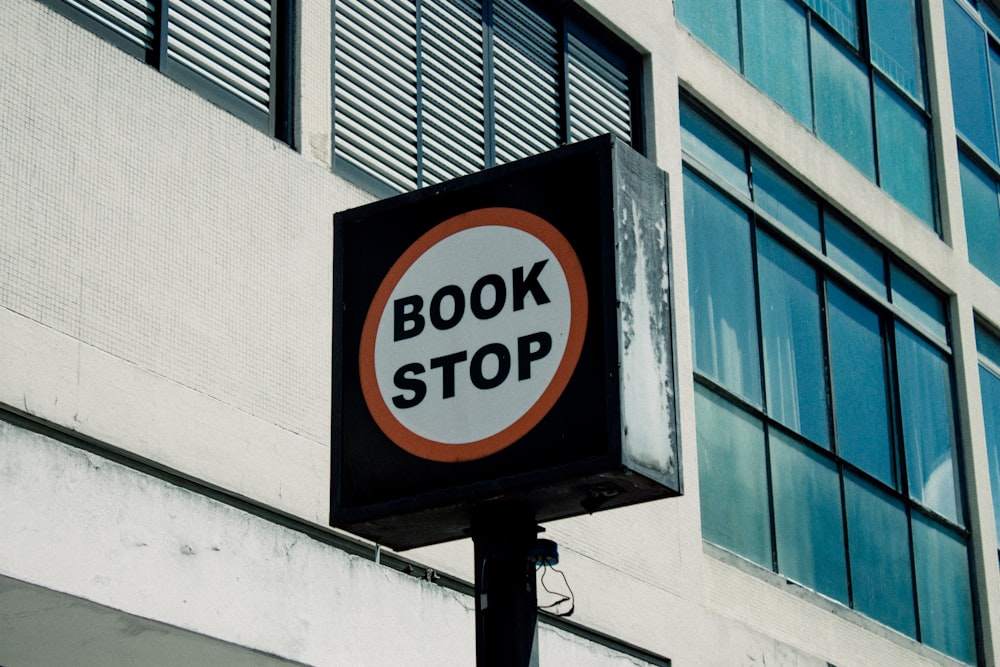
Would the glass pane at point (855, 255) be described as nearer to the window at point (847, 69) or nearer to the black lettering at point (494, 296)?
the window at point (847, 69)

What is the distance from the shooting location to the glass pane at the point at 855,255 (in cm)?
1658

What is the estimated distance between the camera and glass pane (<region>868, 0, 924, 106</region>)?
1852cm

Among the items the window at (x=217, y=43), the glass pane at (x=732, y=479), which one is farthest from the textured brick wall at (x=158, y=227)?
the glass pane at (x=732, y=479)

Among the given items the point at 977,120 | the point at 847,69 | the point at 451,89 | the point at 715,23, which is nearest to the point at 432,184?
the point at 451,89

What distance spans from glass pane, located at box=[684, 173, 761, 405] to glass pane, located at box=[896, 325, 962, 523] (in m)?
2.49

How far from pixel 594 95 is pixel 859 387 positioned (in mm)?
3989

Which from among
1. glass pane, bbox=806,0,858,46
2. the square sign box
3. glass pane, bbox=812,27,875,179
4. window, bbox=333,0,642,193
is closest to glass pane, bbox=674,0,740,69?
window, bbox=333,0,642,193

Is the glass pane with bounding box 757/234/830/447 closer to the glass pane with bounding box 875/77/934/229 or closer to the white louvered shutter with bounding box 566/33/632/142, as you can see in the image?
the white louvered shutter with bounding box 566/33/632/142

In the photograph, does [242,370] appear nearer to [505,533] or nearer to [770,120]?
[505,533]

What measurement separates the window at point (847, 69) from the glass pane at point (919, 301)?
842 mm

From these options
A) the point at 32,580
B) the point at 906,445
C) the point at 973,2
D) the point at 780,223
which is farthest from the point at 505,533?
the point at 973,2

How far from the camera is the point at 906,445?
651 inches

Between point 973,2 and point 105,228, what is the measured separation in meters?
14.6

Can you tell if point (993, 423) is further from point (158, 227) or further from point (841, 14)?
point (158, 227)
